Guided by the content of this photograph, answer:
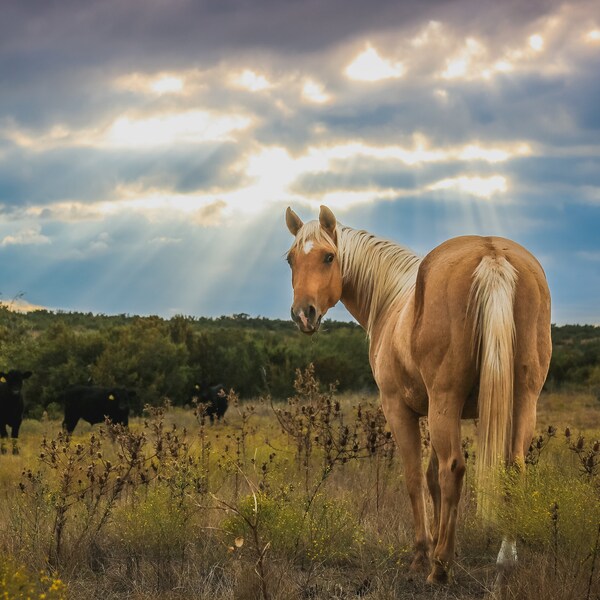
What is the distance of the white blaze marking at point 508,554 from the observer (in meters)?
4.72

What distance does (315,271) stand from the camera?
602 cm

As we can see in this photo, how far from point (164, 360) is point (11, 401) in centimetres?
746

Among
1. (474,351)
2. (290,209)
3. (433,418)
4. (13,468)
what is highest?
(290,209)

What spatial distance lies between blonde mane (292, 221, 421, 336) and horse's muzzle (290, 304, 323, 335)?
23.5 inches

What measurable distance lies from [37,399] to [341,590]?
1952cm

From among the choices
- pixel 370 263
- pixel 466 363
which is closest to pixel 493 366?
pixel 466 363

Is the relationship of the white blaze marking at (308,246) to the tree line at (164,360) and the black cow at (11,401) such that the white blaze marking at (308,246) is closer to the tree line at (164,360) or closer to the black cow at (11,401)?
the black cow at (11,401)

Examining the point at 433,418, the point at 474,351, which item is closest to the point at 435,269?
the point at 474,351

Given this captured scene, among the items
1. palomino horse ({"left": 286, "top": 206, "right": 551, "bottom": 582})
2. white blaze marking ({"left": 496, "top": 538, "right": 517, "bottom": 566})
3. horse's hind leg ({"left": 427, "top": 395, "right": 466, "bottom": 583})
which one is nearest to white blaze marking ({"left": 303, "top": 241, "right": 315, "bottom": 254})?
palomino horse ({"left": 286, "top": 206, "right": 551, "bottom": 582})

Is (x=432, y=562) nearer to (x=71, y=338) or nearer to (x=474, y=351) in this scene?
(x=474, y=351)

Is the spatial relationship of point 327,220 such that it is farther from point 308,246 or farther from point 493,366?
point 493,366

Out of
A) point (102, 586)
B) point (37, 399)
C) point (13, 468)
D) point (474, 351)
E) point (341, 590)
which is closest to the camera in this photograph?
point (474, 351)

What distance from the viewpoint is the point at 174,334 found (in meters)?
28.9

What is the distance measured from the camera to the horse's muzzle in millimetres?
5691
